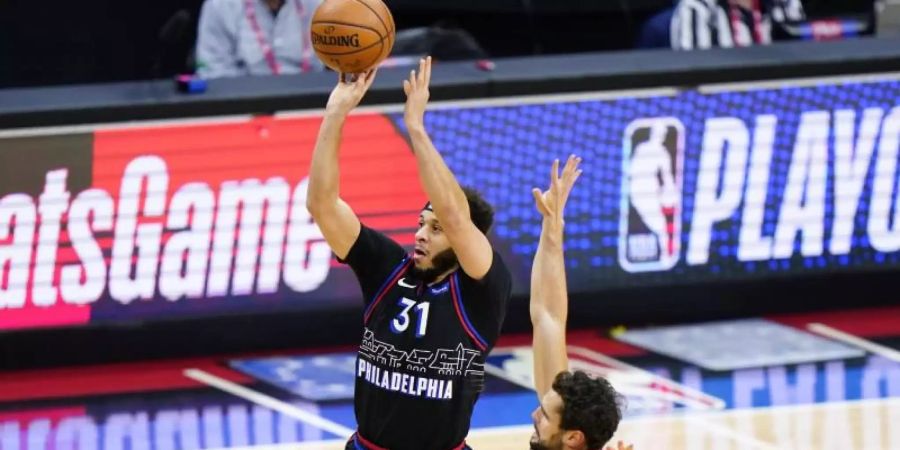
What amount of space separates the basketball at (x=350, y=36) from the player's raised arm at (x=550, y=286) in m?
1.01

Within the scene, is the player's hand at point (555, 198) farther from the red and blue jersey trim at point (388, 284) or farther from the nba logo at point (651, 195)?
the nba logo at point (651, 195)

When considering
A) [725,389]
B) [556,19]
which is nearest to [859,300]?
[725,389]

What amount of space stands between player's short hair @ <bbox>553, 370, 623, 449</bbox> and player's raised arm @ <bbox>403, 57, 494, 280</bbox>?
3.10ft

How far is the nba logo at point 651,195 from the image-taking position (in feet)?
38.7

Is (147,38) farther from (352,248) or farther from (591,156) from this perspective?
(352,248)

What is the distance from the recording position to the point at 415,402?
711cm

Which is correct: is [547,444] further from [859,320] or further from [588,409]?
[859,320]

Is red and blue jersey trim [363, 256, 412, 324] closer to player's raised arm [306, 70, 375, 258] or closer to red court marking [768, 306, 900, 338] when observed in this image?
player's raised arm [306, 70, 375, 258]

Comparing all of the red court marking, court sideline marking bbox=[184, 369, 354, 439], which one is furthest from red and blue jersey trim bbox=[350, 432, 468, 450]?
the red court marking

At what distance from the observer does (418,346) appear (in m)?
7.10

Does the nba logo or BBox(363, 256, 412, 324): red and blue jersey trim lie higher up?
the nba logo

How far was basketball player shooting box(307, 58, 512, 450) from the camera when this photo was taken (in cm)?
709

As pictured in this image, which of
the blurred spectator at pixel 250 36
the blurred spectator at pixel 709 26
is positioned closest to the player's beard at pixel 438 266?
the blurred spectator at pixel 250 36

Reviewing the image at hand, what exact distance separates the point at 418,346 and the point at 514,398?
3.85m
